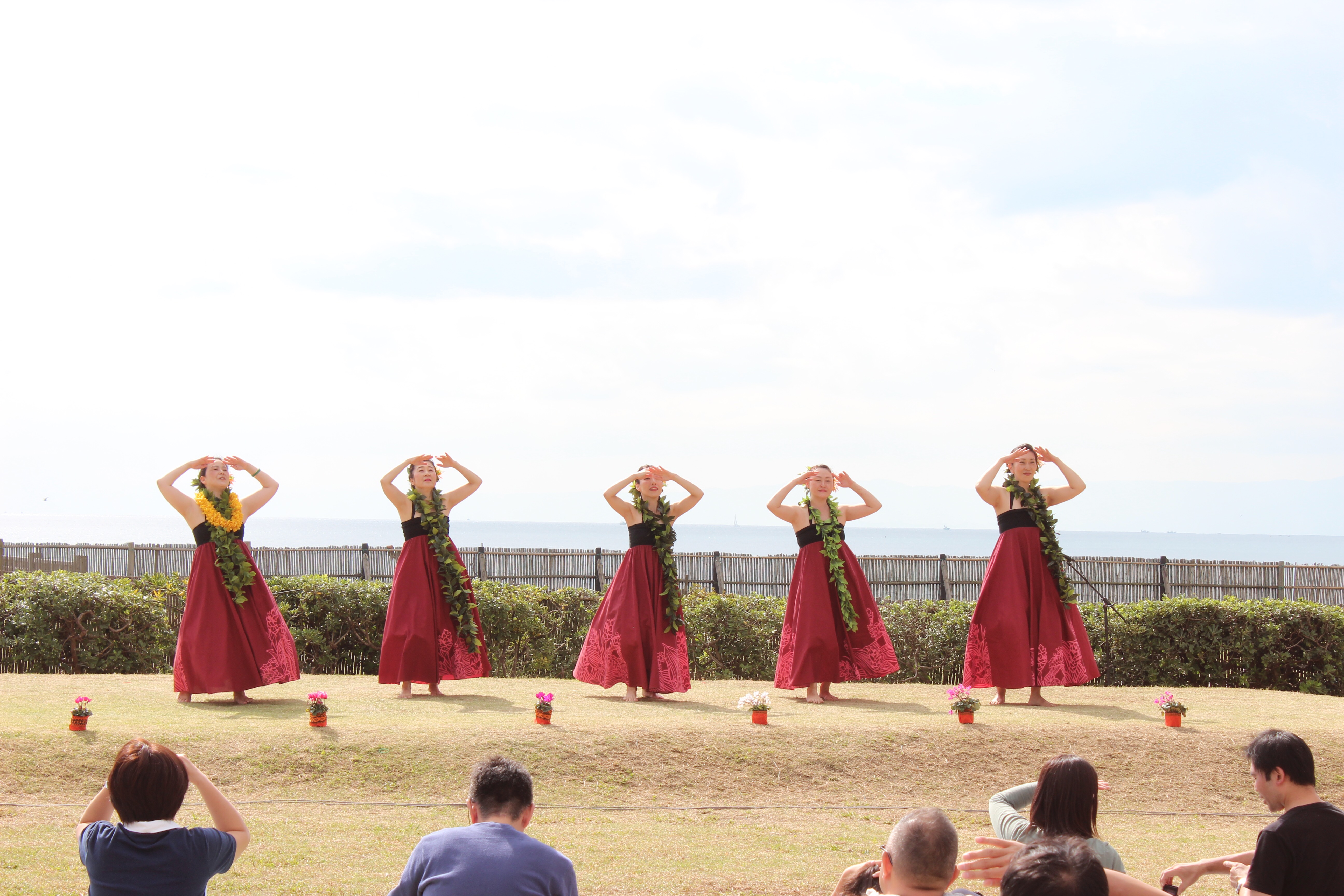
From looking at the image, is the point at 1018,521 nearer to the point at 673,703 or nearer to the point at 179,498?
the point at 673,703

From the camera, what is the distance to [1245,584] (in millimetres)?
16906

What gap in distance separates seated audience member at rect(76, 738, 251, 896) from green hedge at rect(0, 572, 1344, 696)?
9799mm

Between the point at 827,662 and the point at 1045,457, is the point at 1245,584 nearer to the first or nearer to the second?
the point at 1045,457

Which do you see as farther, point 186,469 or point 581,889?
point 186,469

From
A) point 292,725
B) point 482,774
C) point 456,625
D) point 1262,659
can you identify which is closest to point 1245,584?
point 1262,659

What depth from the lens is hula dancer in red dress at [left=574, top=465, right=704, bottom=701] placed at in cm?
1009

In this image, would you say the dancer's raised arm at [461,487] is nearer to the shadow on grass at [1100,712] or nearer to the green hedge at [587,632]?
the green hedge at [587,632]

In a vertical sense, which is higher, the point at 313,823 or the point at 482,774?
the point at 482,774

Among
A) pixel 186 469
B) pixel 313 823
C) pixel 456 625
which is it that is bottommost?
pixel 313 823

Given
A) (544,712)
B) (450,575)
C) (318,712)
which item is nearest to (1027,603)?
(544,712)

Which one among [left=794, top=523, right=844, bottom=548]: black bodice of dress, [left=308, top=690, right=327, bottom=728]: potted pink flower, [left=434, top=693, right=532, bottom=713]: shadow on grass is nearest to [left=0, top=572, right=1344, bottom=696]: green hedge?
[left=794, top=523, right=844, bottom=548]: black bodice of dress

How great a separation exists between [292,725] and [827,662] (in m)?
4.77

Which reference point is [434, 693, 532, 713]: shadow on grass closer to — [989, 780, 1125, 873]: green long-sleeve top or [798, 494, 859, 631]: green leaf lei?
[798, 494, 859, 631]: green leaf lei

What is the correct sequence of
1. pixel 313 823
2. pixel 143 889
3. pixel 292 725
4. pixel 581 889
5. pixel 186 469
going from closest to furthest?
pixel 143 889
pixel 581 889
pixel 313 823
pixel 292 725
pixel 186 469
